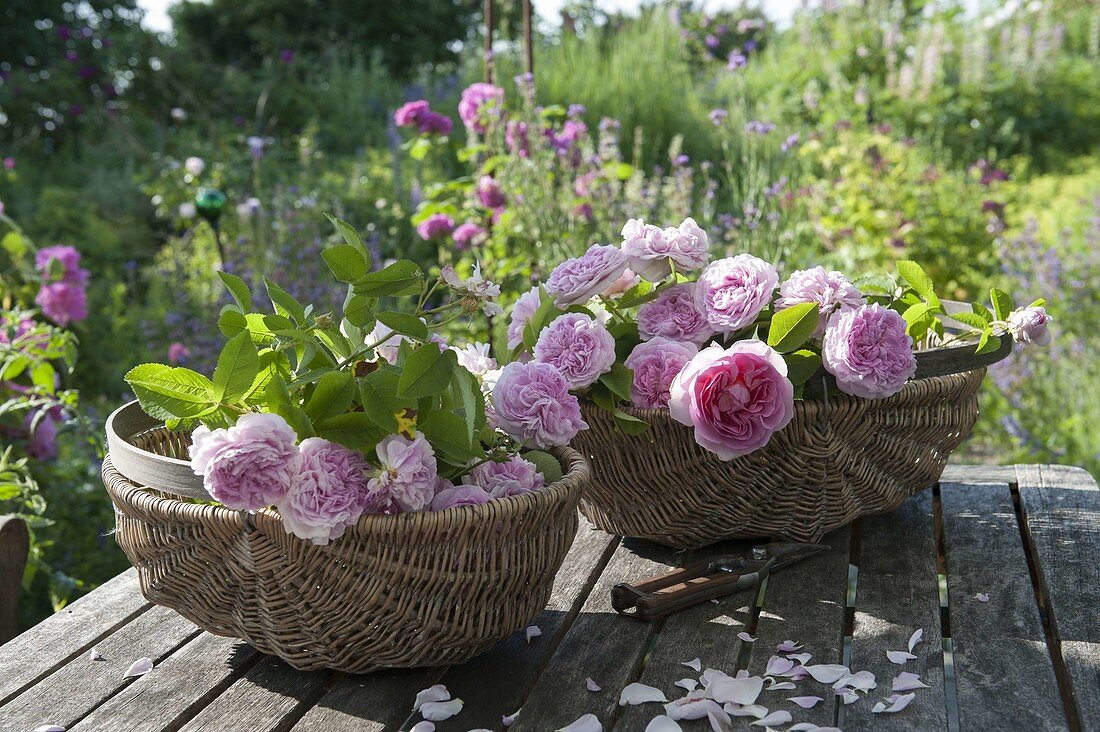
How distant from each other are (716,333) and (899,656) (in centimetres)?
46

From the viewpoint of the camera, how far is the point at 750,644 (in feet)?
3.61

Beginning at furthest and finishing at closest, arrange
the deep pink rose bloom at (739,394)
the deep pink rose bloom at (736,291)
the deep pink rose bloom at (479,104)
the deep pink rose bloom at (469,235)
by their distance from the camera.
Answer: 1. the deep pink rose bloom at (479,104)
2. the deep pink rose bloom at (469,235)
3. the deep pink rose bloom at (736,291)
4. the deep pink rose bloom at (739,394)

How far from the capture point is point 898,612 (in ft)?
3.80

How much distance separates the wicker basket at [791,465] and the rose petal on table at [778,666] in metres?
0.30

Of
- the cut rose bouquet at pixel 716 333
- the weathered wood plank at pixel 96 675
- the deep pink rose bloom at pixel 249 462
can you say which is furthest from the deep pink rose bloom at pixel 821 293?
the weathered wood plank at pixel 96 675

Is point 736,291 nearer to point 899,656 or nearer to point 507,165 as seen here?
point 899,656

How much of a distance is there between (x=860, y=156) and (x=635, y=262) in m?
3.32

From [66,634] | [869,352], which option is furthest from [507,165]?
[66,634]

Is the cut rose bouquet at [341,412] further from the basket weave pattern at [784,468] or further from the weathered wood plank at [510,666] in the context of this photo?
the basket weave pattern at [784,468]

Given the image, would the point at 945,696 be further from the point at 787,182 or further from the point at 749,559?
the point at 787,182

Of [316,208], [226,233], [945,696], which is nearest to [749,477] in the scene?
[945,696]

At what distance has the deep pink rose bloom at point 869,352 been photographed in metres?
1.19

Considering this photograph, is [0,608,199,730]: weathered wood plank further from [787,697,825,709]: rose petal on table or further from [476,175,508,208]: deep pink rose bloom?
[476,175,508,208]: deep pink rose bloom

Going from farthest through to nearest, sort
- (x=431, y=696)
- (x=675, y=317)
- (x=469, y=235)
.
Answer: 1. (x=469, y=235)
2. (x=675, y=317)
3. (x=431, y=696)
